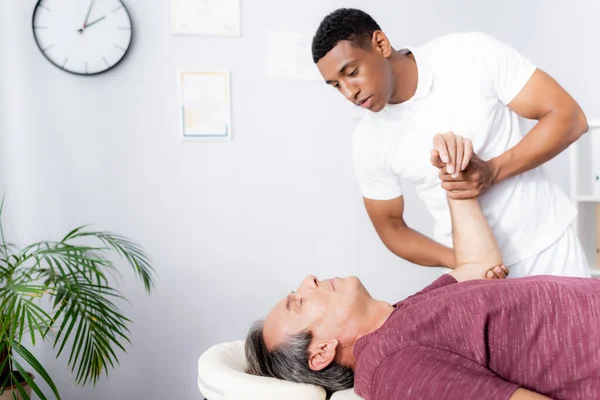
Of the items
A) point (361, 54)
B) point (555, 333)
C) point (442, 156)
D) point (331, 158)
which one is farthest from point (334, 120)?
point (555, 333)

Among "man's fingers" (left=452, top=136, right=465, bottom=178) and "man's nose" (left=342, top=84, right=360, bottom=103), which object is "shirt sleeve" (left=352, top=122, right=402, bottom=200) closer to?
"man's nose" (left=342, top=84, right=360, bottom=103)

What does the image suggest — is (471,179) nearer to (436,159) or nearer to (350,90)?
(436,159)

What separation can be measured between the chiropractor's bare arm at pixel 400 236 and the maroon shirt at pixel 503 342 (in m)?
0.57

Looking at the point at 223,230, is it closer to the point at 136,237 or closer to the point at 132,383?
the point at 136,237

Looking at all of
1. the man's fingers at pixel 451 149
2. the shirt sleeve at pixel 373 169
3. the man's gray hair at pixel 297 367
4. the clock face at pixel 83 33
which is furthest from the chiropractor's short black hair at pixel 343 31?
the clock face at pixel 83 33

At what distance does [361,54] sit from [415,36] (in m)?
1.32

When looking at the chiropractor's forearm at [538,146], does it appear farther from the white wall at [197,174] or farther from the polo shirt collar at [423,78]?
the white wall at [197,174]

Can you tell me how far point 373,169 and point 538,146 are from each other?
465 mm

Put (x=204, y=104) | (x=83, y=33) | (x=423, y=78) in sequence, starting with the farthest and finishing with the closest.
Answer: (x=204, y=104)
(x=83, y=33)
(x=423, y=78)

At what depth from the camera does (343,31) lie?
1568 millimetres

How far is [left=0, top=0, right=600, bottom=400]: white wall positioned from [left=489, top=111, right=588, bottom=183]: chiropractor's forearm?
1.29 metres

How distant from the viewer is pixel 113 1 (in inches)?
99.3

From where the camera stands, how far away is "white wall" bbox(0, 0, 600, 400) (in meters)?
2.53

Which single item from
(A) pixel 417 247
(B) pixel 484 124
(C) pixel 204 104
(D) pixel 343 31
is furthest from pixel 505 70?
(C) pixel 204 104
